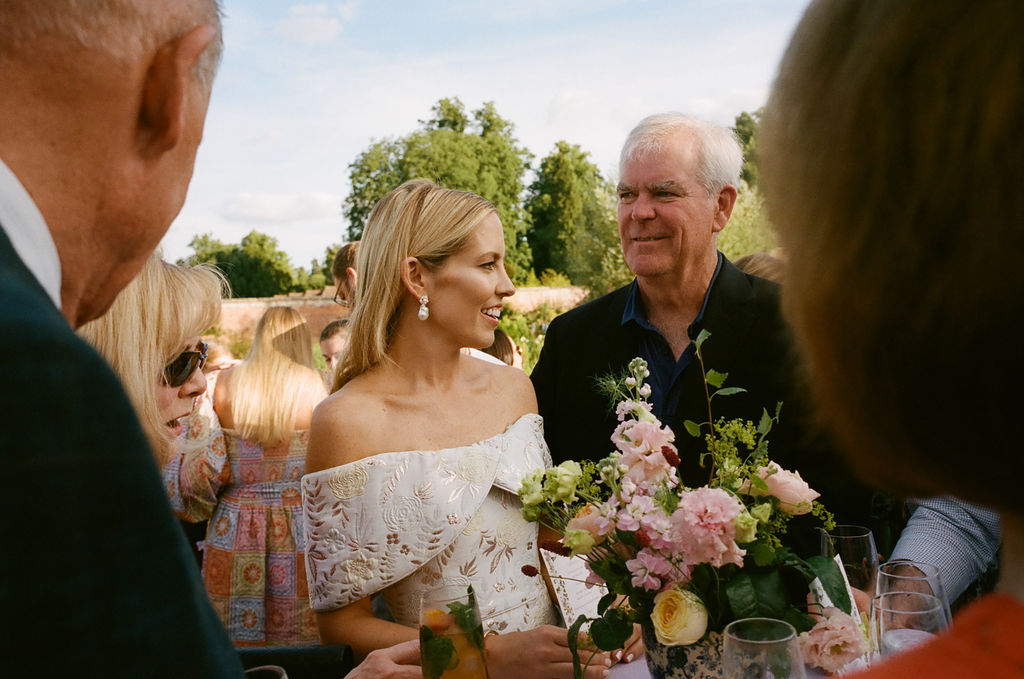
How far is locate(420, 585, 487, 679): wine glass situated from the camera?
4.66 feet

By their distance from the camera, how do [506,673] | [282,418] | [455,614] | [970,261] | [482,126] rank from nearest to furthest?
[970,261]
[455,614]
[506,673]
[282,418]
[482,126]

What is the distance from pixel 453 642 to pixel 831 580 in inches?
31.7

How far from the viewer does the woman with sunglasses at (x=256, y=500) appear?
13.7ft

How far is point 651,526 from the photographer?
145cm

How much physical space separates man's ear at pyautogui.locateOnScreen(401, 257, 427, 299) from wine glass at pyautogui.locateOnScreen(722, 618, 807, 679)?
181 centimetres

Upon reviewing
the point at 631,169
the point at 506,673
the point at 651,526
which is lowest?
the point at 506,673

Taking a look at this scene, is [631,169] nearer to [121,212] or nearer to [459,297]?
[459,297]

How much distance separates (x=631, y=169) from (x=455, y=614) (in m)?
2.46

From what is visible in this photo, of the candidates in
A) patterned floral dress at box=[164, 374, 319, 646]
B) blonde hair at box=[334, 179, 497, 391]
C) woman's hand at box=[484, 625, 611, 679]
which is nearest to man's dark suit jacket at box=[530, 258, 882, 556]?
blonde hair at box=[334, 179, 497, 391]

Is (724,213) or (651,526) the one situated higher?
(724,213)

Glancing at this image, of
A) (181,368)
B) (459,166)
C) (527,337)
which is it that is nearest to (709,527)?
(181,368)

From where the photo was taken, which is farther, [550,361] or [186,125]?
[550,361]

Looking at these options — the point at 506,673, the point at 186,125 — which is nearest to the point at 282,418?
the point at 506,673

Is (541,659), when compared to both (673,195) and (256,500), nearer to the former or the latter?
(673,195)
